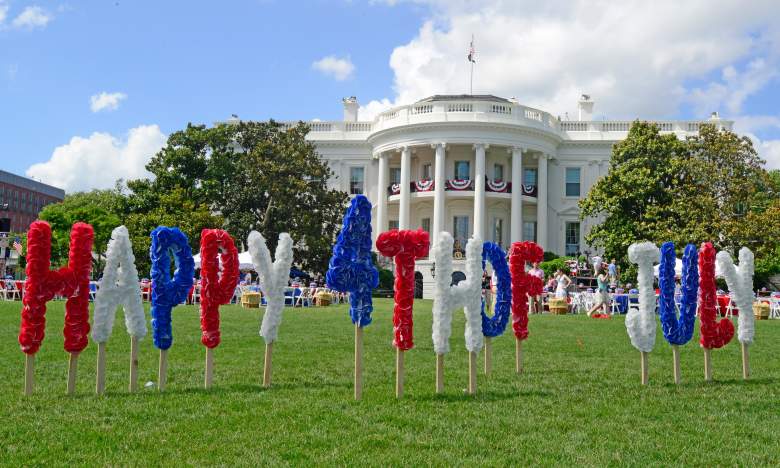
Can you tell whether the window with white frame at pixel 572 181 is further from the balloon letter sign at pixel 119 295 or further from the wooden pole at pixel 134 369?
the wooden pole at pixel 134 369

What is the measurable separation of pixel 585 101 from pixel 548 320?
3142 centimetres

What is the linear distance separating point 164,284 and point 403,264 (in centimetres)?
276

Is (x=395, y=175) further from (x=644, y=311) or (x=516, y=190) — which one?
(x=644, y=311)

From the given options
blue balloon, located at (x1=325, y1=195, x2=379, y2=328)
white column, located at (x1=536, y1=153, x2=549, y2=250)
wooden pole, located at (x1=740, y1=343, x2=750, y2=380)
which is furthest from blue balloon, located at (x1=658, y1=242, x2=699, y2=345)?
white column, located at (x1=536, y1=153, x2=549, y2=250)

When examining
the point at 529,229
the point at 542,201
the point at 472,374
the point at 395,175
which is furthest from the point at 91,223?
the point at 472,374

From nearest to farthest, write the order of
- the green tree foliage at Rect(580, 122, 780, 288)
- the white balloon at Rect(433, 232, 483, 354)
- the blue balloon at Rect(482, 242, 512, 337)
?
the white balloon at Rect(433, 232, 483, 354)
the blue balloon at Rect(482, 242, 512, 337)
the green tree foliage at Rect(580, 122, 780, 288)

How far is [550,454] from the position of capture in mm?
5609

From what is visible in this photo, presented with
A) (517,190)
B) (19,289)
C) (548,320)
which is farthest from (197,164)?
(548,320)

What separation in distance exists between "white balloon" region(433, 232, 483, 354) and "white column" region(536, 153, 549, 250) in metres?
35.2

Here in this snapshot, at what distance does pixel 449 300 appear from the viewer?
27.0 ft

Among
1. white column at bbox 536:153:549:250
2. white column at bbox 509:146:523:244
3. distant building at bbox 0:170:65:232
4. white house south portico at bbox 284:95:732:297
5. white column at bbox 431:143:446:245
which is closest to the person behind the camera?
white column at bbox 431:143:446:245

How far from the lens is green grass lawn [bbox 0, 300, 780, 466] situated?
5570 millimetres

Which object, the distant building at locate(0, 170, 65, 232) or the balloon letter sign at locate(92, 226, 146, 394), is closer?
the balloon letter sign at locate(92, 226, 146, 394)

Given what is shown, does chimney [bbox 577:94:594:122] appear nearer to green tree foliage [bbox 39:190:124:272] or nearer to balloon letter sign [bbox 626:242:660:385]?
green tree foliage [bbox 39:190:124:272]
